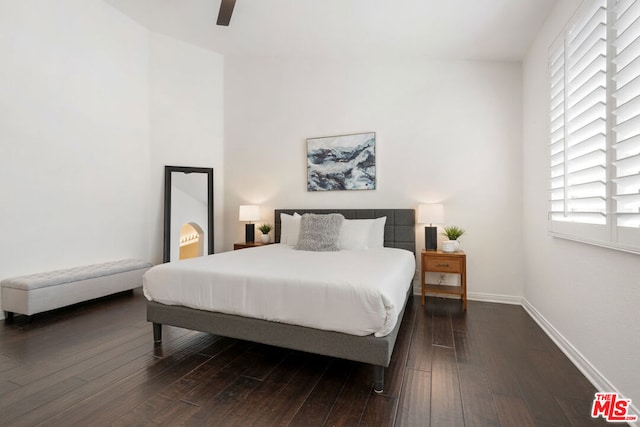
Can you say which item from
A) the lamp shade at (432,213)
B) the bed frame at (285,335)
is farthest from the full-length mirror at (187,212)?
the lamp shade at (432,213)

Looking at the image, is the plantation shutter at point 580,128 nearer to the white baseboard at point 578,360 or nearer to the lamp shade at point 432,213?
the white baseboard at point 578,360

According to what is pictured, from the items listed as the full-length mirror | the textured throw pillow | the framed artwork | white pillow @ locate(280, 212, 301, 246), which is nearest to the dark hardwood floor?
the textured throw pillow

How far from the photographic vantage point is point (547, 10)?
2729mm

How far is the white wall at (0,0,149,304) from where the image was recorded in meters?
3.05

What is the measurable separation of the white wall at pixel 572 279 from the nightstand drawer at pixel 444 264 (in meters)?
0.72

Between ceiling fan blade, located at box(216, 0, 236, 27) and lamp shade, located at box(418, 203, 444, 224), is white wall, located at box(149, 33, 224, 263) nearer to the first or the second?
ceiling fan blade, located at box(216, 0, 236, 27)

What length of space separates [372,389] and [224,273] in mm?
1230

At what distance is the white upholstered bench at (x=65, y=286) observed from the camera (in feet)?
9.43

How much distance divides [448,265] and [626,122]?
6.87ft

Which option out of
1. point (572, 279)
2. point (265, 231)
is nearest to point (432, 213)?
point (572, 279)

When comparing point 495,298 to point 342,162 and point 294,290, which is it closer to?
point 342,162

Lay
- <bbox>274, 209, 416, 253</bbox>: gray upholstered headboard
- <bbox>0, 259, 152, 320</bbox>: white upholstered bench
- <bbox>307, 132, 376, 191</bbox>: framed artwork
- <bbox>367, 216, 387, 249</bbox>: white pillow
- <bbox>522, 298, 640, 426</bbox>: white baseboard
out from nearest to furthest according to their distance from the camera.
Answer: <bbox>522, 298, 640, 426</bbox>: white baseboard, <bbox>0, 259, 152, 320</bbox>: white upholstered bench, <bbox>367, 216, 387, 249</bbox>: white pillow, <bbox>274, 209, 416, 253</bbox>: gray upholstered headboard, <bbox>307, 132, 376, 191</bbox>: framed artwork

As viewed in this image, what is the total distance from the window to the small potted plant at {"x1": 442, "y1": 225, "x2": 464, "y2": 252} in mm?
1029

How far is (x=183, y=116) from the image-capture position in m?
4.73
